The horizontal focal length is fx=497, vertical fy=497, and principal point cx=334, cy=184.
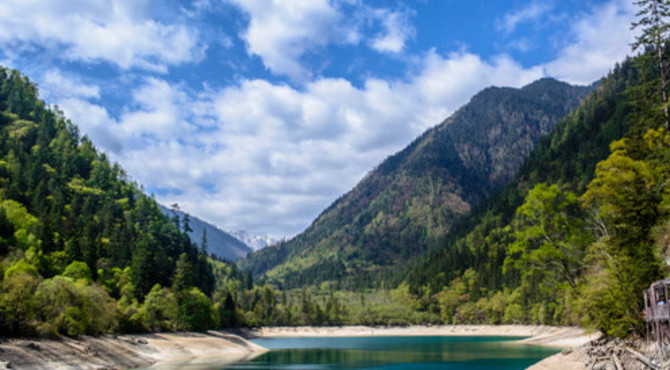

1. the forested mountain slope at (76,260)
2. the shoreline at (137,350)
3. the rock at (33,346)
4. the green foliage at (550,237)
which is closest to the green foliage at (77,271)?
the forested mountain slope at (76,260)

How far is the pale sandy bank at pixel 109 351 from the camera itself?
2047 inches

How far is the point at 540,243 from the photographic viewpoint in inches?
1827

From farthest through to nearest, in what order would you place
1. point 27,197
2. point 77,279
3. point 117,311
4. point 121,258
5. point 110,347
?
point 27,197
point 121,258
point 77,279
point 117,311
point 110,347

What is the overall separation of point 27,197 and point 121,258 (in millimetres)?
34038

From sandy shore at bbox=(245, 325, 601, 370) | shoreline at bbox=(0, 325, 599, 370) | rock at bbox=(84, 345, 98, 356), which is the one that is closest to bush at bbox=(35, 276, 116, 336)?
shoreline at bbox=(0, 325, 599, 370)

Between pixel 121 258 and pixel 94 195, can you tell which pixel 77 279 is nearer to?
pixel 121 258

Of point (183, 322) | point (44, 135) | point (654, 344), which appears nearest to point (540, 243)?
point (654, 344)

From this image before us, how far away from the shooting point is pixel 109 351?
6825 cm

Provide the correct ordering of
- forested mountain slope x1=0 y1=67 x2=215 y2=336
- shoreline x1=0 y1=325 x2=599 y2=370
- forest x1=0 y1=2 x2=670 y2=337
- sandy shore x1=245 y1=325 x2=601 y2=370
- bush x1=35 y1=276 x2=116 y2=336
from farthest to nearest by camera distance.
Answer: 1. forested mountain slope x1=0 y1=67 x2=215 y2=336
2. bush x1=35 y1=276 x2=116 y2=336
3. shoreline x1=0 y1=325 x2=599 y2=370
4. sandy shore x1=245 y1=325 x2=601 y2=370
5. forest x1=0 y1=2 x2=670 y2=337

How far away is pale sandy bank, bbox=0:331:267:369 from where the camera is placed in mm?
52000

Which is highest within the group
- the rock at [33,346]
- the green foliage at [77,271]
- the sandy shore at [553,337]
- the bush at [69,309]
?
the green foliage at [77,271]

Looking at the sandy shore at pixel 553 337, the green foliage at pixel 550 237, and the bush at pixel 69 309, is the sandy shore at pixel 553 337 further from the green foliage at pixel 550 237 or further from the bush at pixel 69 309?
the bush at pixel 69 309

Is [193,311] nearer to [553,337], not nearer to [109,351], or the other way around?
[109,351]

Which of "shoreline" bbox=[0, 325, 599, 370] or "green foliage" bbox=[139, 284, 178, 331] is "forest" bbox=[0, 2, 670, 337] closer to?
"green foliage" bbox=[139, 284, 178, 331]
